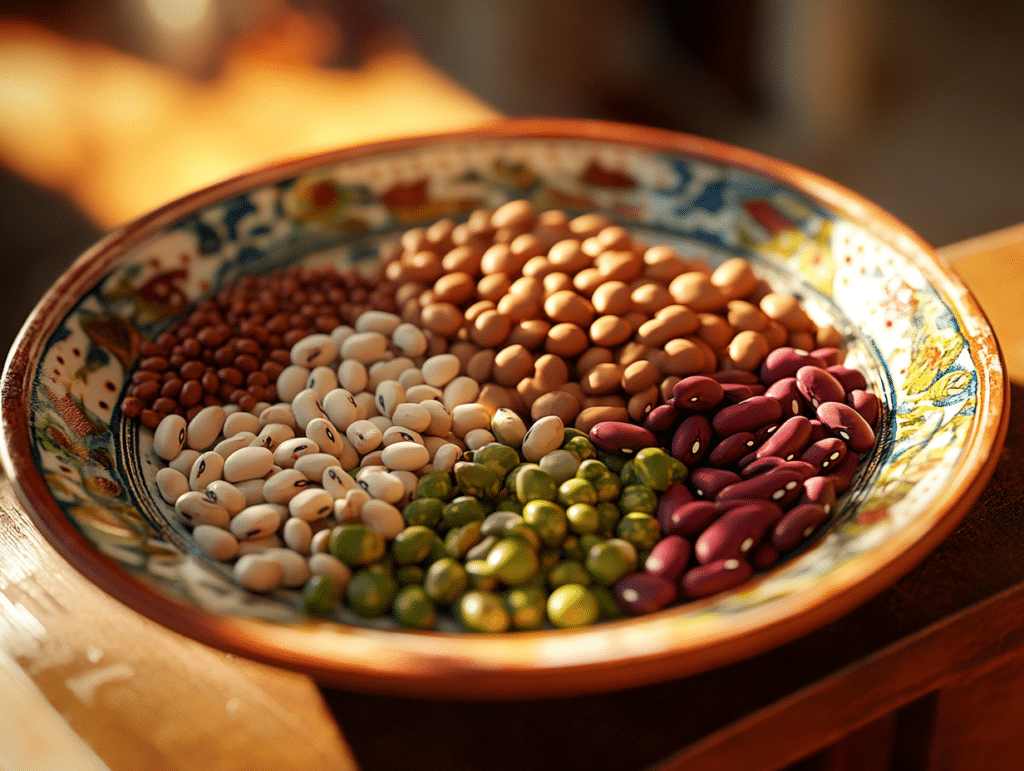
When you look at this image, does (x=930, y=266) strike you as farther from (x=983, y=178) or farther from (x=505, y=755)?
(x=983, y=178)

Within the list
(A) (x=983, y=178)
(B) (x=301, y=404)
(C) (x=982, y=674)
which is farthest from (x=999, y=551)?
(A) (x=983, y=178)

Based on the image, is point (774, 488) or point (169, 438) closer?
point (774, 488)

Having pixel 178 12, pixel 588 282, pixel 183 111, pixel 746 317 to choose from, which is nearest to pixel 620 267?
pixel 588 282

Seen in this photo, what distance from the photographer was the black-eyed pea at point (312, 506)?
33.9 inches

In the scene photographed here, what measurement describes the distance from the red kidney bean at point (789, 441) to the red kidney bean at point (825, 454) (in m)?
0.01

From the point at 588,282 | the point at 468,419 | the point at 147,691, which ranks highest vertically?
the point at 588,282

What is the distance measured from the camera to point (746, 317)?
3.54 feet

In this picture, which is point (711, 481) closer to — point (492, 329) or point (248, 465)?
point (492, 329)

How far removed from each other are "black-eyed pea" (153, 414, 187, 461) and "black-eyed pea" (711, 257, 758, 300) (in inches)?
25.9

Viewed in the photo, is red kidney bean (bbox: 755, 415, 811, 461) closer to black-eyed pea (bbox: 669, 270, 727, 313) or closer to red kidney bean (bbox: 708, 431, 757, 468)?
red kidney bean (bbox: 708, 431, 757, 468)

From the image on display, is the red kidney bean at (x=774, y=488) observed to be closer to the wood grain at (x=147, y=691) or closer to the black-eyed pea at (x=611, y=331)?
the black-eyed pea at (x=611, y=331)

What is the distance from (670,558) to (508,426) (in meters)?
0.27

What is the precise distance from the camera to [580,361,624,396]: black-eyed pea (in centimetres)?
104

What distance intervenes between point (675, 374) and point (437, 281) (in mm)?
364
